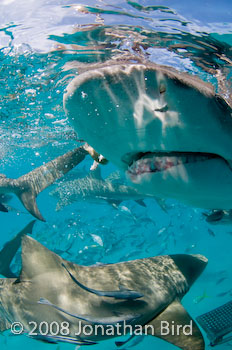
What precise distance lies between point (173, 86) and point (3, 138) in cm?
1487

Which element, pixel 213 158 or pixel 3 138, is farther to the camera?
pixel 3 138

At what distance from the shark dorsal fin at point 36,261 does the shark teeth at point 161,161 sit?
167 cm

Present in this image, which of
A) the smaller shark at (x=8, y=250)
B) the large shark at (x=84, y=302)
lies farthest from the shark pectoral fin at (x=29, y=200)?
the large shark at (x=84, y=302)

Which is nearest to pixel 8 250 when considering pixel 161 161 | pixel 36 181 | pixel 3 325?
pixel 3 325

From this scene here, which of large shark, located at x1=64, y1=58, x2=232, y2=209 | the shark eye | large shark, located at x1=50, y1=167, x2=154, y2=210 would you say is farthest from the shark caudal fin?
the shark eye

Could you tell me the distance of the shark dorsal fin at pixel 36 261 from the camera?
3.23 meters

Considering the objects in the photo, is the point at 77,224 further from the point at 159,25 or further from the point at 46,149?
the point at 159,25

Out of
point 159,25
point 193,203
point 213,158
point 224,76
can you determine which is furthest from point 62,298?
point 224,76

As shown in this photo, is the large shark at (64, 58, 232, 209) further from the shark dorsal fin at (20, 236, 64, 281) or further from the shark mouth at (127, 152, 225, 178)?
the shark dorsal fin at (20, 236, 64, 281)

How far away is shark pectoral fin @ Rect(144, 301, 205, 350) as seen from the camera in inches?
113

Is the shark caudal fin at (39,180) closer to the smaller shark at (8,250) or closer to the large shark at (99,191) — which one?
the smaller shark at (8,250)

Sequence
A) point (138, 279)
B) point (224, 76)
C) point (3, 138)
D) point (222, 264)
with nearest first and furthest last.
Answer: point (138, 279) → point (224, 76) → point (3, 138) → point (222, 264)

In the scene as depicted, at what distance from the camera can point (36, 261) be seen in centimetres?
326

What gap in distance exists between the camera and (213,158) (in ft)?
7.45
